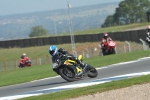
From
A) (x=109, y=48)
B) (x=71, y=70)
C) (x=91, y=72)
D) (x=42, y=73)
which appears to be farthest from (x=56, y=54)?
(x=109, y=48)

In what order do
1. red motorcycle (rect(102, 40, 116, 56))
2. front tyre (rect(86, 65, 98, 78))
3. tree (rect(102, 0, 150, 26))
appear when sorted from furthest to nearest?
tree (rect(102, 0, 150, 26))
red motorcycle (rect(102, 40, 116, 56))
front tyre (rect(86, 65, 98, 78))

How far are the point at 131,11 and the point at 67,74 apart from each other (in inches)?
5219

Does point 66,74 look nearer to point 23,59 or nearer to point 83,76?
point 83,76

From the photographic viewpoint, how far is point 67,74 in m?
17.1

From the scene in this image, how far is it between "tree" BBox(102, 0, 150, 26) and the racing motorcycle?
128m

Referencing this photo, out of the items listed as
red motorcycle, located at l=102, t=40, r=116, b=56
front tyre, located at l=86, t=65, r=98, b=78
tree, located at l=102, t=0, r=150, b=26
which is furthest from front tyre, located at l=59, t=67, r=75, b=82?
tree, located at l=102, t=0, r=150, b=26

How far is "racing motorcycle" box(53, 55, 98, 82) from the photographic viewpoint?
16855 mm

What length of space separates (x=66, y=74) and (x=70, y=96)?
4537 mm

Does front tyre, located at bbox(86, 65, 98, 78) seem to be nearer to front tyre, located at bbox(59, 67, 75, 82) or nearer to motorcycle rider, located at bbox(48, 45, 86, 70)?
front tyre, located at bbox(59, 67, 75, 82)

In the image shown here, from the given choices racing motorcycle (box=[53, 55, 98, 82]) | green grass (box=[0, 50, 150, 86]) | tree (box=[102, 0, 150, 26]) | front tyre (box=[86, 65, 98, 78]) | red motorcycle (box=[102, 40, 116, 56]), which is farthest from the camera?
tree (box=[102, 0, 150, 26])

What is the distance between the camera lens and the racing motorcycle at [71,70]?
1685 centimetres

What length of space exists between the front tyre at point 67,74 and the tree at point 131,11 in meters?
129

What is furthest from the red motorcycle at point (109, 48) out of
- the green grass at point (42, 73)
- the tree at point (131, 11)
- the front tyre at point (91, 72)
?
the tree at point (131, 11)

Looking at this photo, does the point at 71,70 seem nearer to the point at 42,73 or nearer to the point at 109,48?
the point at 42,73
